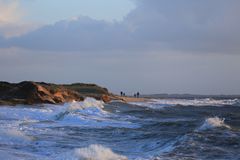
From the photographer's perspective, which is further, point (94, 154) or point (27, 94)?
point (27, 94)

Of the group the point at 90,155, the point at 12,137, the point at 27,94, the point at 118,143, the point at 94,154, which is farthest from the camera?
the point at 27,94

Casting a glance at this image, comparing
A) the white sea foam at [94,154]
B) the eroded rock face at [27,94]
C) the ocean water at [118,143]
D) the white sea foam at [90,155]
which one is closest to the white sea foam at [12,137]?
the ocean water at [118,143]

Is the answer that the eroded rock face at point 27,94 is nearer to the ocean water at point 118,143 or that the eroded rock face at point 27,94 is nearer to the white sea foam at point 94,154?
the ocean water at point 118,143

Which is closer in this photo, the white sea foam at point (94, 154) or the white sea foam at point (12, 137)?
the white sea foam at point (94, 154)

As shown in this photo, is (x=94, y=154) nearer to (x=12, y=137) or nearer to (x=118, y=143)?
(x=118, y=143)

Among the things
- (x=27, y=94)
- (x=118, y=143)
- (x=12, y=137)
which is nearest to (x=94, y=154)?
(x=118, y=143)

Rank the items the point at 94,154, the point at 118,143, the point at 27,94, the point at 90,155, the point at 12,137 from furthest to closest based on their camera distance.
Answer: the point at 27,94 < the point at 118,143 < the point at 12,137 < the point at 94,154 < the point at 90,155

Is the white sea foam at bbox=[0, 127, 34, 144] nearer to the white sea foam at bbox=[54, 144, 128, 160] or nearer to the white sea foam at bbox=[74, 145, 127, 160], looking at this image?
the white sea foam at bbox=[54, 144, 128, 160]

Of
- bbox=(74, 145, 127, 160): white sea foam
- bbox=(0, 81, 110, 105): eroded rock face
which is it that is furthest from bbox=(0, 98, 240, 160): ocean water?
bbox=(0, 81, 110, 105): eroded rock face

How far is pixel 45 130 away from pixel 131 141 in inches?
185

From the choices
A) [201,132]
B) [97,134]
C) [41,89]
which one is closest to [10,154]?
[97,134]

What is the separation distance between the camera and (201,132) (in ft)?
65.3

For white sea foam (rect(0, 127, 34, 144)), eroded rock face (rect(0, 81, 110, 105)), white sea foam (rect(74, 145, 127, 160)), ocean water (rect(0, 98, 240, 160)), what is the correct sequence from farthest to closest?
eroded rock face (rect(0, 81, 110, 105))
white sea foam (rect(0, 127, 34, 144))
ocean water (rect(0, 98, 240, 160))
white sea foam (rect(74, 145, 127, 160))

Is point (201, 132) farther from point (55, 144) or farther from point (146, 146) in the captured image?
point (55, 144)
